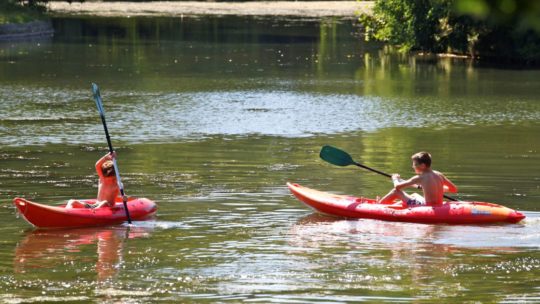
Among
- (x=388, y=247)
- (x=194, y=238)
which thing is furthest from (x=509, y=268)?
(x=194, y=238)

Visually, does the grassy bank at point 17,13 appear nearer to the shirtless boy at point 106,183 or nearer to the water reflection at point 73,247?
the shirtless boy at point 106,183

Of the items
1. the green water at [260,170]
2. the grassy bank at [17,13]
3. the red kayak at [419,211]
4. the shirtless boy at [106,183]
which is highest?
the grassy bank at [17,13]

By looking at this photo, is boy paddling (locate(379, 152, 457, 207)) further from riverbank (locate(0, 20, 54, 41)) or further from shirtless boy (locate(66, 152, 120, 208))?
riverbank (locate(0, 20, 54, 41))

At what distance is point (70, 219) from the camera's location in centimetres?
1388

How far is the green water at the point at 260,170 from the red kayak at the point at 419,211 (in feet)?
0.48

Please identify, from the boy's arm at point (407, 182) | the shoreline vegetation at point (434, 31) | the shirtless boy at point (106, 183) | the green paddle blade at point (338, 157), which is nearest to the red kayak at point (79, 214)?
the shirtless boy at point (106, 183)

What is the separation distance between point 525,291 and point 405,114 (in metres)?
16.9

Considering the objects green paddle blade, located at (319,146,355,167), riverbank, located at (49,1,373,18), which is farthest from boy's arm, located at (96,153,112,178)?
riverbank, located at (49,1,373,18)

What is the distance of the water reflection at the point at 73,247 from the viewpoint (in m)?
12.1

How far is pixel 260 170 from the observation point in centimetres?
1870

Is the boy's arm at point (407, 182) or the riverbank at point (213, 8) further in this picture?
the riverbank at point (213, 8)

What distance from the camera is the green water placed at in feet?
37.4

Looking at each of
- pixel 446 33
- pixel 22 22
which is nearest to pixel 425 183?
pixel 446 33

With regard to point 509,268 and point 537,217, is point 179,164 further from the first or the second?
point 509,268
